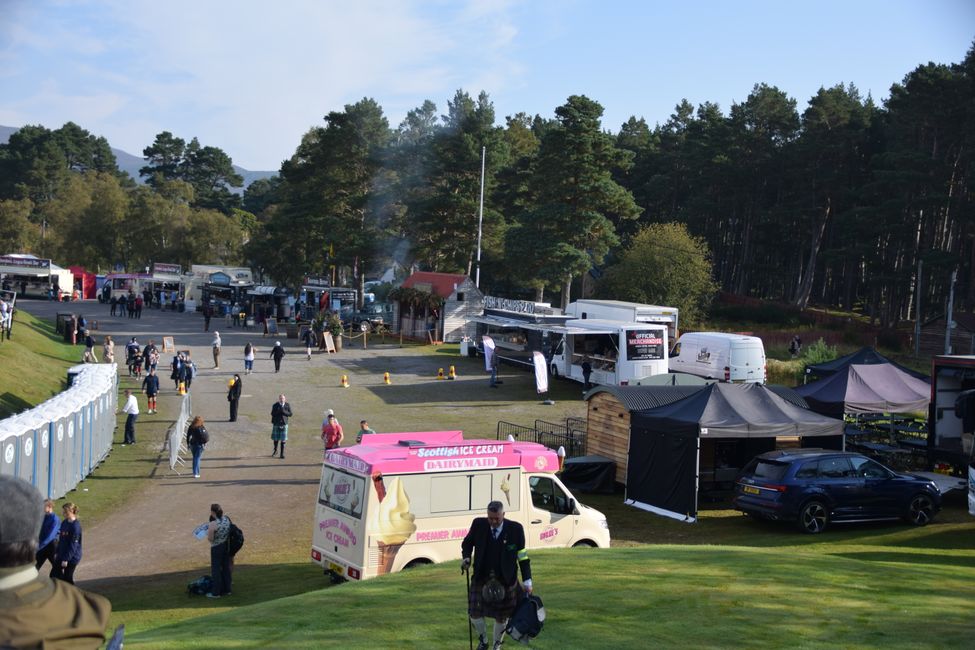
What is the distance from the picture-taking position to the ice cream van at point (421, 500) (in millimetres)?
13773

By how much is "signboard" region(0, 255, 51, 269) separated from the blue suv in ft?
248

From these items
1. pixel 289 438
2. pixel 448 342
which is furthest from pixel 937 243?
pixel 289 438

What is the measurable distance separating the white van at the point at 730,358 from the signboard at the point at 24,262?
2518 inches

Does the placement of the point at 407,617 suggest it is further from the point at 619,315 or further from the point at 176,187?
the point at 176,187

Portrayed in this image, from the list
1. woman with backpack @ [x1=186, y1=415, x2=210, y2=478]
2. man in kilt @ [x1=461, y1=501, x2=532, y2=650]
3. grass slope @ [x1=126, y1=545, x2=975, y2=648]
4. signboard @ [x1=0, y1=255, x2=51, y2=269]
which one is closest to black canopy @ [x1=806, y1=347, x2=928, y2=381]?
grass slope @ [x1=126, y1=545, x2=975, y2=648]

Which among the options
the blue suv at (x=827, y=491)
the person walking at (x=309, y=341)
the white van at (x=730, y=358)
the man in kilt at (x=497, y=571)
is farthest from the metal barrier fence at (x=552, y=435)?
the person walking at (x=309, y=341)

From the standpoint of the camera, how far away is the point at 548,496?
15.6 metres

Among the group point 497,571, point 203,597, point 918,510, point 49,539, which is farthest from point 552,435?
point 497,571

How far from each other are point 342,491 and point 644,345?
2359cm

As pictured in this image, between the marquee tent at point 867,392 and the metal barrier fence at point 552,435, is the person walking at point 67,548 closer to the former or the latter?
the metal barrier fence at point 552,435

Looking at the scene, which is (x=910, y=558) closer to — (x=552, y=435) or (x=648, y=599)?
(x=648, y=599)

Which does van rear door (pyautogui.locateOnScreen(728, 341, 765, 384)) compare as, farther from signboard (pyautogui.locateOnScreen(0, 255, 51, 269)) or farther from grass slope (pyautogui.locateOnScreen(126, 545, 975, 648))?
signboard (pyautogui.locateOnScreen(0, 255, 51, 269))

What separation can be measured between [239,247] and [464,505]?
86.5 metres

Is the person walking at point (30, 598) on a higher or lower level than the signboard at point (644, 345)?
higher
